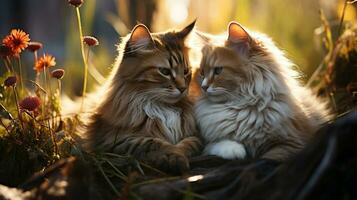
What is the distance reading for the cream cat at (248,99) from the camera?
93.6 inches

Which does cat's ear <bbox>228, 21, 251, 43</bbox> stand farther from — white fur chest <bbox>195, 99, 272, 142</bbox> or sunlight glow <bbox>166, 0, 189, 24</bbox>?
sunlight glow <bbox>166, 0, 189, 24</bbox>

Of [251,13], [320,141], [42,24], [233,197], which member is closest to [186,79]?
[233,197]

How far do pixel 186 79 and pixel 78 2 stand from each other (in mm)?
593

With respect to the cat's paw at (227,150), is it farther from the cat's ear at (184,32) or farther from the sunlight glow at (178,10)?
the sunlight glow at (178,10)

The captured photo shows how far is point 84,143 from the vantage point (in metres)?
2.51

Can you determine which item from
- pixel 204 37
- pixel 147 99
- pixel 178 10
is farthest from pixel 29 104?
pixel 178 10

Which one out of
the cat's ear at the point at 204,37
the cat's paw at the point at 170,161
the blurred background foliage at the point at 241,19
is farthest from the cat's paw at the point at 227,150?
the blurred background foliage at the point at 241,19

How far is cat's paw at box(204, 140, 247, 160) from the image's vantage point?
2.25 meters

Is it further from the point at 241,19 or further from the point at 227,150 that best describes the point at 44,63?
the point at 241,19

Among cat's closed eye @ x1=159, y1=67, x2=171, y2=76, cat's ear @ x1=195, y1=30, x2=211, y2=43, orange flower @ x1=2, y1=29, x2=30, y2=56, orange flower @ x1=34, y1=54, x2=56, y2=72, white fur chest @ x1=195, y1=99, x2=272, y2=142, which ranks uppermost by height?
orange flower @ x1=2, y1=29, x2=30, y2=56

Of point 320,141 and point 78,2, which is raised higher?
point 78,2

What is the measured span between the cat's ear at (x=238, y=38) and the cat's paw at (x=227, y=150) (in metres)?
0.46

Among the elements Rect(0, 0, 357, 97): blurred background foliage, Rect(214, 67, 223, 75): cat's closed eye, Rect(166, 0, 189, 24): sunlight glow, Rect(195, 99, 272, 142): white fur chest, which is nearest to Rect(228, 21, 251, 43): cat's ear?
Rect(214, 67, 223, 75): cat's closed eye

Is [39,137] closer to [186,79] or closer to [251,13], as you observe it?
[186,79]
